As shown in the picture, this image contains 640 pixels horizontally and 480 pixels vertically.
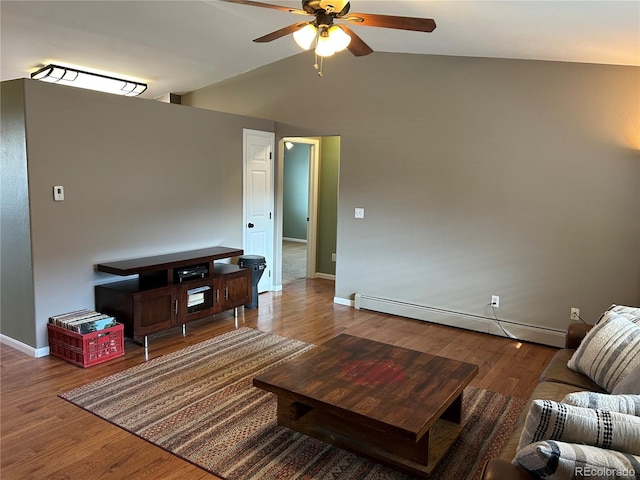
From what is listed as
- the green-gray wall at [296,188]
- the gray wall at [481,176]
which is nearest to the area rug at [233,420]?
the gray wall at [481,176]

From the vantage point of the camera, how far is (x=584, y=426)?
1409 mm

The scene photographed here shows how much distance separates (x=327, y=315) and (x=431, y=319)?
1.16 m

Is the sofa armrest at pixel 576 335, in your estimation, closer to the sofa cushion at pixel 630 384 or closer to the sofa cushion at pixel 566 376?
the sofa cushion at pixel 566 376

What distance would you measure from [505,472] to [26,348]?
3954 millimetres

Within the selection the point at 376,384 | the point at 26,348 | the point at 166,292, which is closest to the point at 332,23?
the point at 376,384

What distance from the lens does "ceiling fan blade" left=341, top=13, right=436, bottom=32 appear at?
8.07ft

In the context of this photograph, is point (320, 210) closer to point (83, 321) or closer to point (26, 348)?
point (83, 321)

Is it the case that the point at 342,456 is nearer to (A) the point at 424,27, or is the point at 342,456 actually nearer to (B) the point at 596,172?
(A) the point at 424,27

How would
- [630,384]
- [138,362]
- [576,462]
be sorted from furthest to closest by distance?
[138,362], [630,384], [576,462]

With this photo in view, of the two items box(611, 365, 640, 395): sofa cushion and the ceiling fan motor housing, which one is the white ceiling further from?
box(611, 365, 640, 395): sofa cushion

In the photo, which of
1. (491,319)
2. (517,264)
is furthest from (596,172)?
(491,319)

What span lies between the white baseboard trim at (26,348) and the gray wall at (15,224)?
0.04m

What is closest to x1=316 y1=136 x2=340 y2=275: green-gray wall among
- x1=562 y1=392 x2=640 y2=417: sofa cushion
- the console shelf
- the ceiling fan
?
the console shelf

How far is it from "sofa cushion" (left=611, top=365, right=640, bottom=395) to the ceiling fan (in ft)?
6.47
